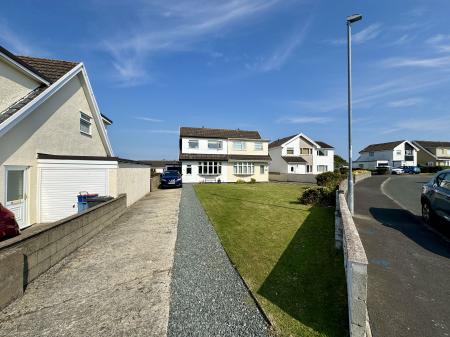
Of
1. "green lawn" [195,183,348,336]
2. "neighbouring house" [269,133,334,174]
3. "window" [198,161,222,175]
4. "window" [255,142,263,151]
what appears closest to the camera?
"green lawn" [195,183,348,336]

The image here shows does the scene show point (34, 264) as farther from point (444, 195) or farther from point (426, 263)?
point (444, 195)

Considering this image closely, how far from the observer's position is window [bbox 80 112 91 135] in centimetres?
1326

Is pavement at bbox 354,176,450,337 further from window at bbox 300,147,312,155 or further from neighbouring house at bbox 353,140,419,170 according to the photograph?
neighbouring house at bbox 353,140,419,170

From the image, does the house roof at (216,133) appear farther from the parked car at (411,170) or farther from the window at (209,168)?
the parked car at (411,170)

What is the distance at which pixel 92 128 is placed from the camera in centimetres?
1427

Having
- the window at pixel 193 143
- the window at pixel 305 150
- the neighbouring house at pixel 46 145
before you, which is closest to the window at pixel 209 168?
the window at pixel 193 143

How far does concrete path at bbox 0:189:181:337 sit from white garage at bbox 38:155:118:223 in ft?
13.7

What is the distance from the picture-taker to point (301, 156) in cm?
4544

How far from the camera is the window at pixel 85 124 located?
1326 centimetres

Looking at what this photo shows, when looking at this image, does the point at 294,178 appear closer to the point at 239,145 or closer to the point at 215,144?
the point at 239,145

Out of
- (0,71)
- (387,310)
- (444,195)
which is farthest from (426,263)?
(0,71)

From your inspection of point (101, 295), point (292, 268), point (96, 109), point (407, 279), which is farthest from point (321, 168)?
point (101, 295)

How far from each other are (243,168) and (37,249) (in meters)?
30.1

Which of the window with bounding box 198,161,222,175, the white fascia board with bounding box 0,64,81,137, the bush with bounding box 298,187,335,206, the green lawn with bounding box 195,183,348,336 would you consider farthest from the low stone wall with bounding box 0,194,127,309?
the window with bounding box 198,161,222,175
